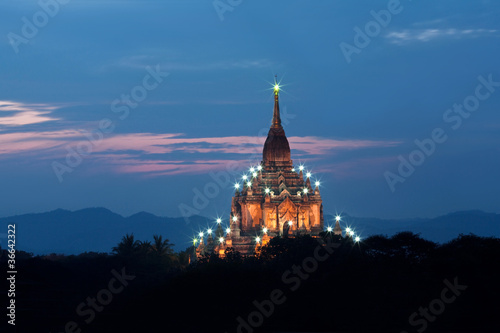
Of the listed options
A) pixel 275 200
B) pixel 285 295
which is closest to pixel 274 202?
pixel 275 200

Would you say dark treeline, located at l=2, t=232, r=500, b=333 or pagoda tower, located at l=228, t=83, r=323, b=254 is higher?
pagoda tower, located at l=228, t=83, r=323, b=254

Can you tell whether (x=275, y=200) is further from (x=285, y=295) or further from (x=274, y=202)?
(x=285, y=295)

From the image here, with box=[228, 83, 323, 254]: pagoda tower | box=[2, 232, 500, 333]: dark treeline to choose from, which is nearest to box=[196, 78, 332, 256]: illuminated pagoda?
box=[228, 83, 323, 254]: pagoda tower

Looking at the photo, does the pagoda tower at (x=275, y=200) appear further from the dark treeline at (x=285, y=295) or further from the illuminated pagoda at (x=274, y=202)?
the dark treeline at (x=285, y=295)

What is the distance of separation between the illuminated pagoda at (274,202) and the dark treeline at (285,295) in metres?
27.2

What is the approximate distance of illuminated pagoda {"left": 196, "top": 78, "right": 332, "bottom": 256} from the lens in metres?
107

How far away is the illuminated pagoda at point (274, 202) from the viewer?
106750 mm

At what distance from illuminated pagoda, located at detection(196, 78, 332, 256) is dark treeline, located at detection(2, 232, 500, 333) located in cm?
2722

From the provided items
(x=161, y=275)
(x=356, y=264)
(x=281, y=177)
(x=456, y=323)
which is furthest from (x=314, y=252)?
(x=281, y=177)

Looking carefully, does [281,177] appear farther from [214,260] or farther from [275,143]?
[214,260]

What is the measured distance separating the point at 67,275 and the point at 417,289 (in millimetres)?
27112

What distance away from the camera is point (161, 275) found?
78.9m

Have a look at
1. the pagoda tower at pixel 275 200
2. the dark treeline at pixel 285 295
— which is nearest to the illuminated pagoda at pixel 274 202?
the pagoda tower at pixel 275 200

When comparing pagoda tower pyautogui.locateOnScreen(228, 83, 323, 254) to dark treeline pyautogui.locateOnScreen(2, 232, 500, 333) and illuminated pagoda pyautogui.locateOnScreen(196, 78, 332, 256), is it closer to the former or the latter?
illuminated pagoda pyautogui.locateOnScreen(196, 78, 332, 256)
